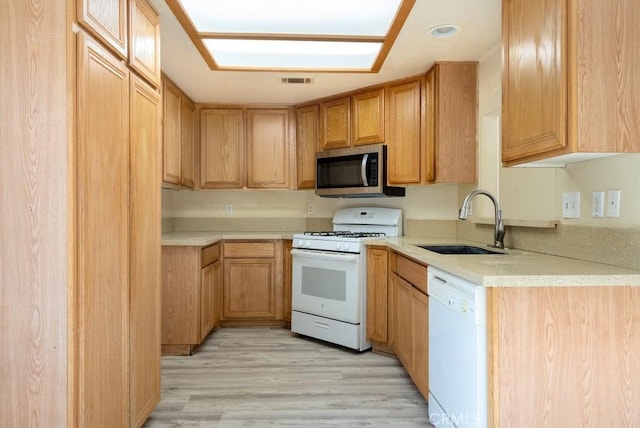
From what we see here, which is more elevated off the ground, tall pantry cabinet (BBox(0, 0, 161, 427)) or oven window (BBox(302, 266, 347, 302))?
tall pantry cabinet (BBox(0, 0, 161, 427))

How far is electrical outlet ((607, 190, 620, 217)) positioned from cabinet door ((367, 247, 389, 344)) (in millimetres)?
1550

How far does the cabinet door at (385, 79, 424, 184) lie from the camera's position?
9.87 feet

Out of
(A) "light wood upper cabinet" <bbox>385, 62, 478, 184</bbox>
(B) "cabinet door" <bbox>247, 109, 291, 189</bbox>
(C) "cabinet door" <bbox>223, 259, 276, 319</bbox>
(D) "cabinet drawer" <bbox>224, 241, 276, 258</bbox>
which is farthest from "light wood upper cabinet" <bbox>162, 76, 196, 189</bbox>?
(A) "light wood upper cabinet" <bbox>385, 62, 478, 184</bbox>

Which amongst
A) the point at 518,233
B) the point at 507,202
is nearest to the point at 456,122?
the point at 507,202

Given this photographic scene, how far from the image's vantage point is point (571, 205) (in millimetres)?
1803

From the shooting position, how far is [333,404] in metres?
2.18

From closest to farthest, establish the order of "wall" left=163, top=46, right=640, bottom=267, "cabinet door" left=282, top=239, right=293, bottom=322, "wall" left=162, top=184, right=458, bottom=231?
"wall" left=163, top=46, right=640, bottom=267 < "cabinet door" left=282, top=239, right=293, bottom=322 < "wall" left=162, top=184, right=458, bottom=231

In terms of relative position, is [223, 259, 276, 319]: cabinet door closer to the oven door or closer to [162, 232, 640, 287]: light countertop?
the oven door

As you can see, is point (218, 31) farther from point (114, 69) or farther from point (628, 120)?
point (628, 120)

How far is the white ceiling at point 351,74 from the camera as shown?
204cm

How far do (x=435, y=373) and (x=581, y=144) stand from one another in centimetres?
116

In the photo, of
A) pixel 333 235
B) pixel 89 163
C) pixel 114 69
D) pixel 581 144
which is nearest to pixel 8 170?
pixel 89 163

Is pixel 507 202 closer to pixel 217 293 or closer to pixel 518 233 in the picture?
pixel 518 233

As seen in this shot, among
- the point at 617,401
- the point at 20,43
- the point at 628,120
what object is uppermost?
the point at 20,43
